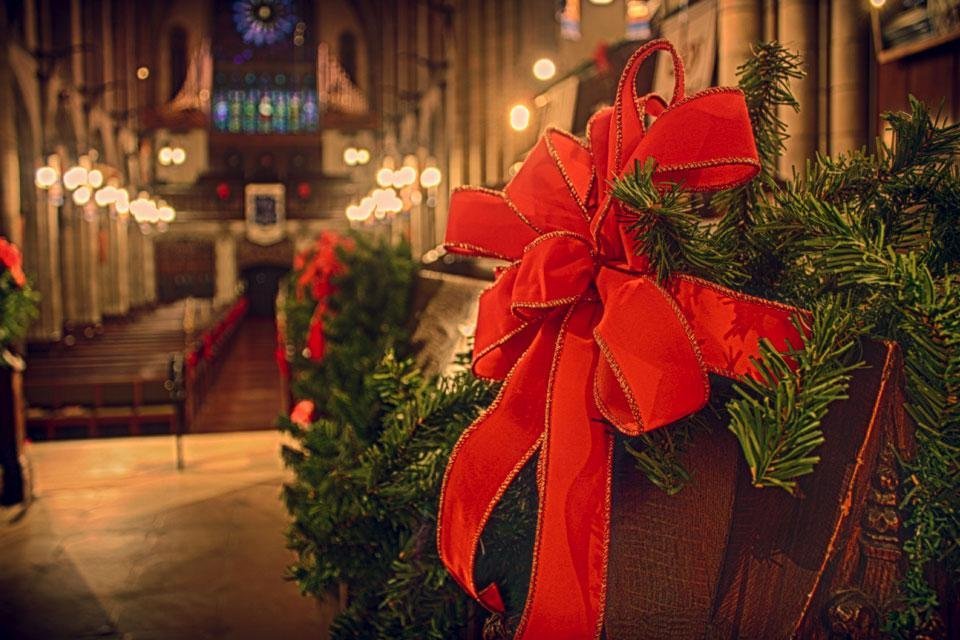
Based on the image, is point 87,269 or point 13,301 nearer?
point 13,301

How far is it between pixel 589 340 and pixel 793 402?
20cm

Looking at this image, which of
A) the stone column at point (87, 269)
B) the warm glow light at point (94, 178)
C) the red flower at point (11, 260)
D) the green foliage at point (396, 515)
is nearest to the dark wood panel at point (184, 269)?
the stone column at point (87, 269)

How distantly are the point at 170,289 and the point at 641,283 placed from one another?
3866 cm

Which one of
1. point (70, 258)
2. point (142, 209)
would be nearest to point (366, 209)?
point (142, 209)

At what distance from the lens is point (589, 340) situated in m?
0.86

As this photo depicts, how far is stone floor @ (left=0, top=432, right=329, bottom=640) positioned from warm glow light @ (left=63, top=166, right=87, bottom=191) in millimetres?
14091

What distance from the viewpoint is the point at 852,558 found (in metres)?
0.80

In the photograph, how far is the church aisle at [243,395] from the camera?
1252 centimetres

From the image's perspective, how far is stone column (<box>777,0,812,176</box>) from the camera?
195 inches

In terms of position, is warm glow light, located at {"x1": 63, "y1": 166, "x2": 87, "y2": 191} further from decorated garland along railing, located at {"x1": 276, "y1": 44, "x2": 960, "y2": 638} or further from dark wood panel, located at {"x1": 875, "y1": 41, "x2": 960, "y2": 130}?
decorated garland along railing, located at {"x1": 276, "y1": 44, "x2": 960, "y2": 638}

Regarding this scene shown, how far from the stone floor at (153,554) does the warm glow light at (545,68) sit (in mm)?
10132

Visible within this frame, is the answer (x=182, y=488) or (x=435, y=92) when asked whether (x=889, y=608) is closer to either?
(x=182, y=488)

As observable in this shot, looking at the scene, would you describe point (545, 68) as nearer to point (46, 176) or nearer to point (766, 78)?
point (46, 176)

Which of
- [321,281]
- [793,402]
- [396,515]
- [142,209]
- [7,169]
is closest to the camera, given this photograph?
[793,402]
